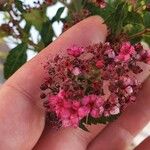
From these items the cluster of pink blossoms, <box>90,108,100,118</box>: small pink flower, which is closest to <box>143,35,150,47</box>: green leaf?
the cluster of pink blossoms

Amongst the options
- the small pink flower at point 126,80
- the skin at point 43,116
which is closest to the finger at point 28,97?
the skin at point 43,116

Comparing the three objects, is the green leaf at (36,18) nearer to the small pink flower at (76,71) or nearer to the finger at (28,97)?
the finger at (28,97)

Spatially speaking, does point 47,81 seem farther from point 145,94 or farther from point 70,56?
point 145,94

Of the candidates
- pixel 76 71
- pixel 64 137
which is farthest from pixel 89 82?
pixel 64 137

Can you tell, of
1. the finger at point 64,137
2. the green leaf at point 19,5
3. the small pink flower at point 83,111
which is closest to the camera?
the small pink flower at point 83,111

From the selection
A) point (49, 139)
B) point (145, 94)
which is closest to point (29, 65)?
point (49, 139)

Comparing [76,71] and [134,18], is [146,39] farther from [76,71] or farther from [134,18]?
[76,71]
